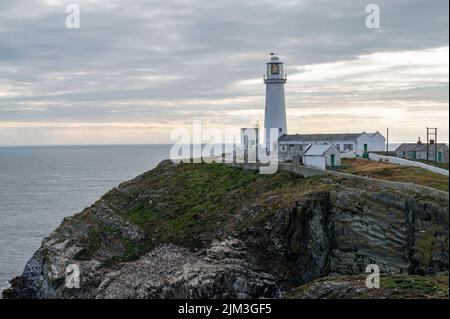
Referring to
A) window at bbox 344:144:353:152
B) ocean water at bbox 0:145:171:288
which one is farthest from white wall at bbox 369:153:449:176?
ocean water at bbox 0:145:171:288

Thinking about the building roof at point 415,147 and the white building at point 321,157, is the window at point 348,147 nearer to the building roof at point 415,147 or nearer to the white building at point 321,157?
the building roof at point 415,147

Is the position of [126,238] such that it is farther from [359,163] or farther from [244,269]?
[359,163]

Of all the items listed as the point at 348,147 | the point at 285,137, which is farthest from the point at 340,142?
the point at 285,137

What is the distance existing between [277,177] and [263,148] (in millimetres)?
24187

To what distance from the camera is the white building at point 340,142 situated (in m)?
72.6

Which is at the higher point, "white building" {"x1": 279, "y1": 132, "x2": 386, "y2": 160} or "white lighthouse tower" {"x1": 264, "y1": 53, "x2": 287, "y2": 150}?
"white lighthouse tower" {"x1": 264, "y1": 53, "x2": 287, "y2": 150}

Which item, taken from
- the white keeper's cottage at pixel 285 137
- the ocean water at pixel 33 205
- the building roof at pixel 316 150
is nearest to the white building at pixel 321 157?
the building roof at pixel 316 150

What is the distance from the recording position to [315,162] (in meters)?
58.1

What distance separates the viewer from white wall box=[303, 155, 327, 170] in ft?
189

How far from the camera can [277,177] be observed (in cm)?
5656

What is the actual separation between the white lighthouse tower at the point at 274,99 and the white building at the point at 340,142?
2192 millimetres

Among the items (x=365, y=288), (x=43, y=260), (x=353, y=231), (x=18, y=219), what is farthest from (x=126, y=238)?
(x=18, y=219)

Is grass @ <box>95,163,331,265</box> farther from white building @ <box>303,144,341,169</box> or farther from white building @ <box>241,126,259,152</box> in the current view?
white building @ <box>241,126,259,152</box>

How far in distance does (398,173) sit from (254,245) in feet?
48.2
